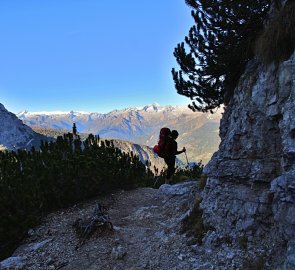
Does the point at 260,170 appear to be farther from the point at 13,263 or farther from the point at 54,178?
the point at 54,178

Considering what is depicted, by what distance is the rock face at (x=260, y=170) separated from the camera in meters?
5.84

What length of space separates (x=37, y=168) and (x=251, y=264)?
753 centimetres

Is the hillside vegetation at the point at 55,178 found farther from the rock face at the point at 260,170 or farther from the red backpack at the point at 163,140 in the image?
the rock face at the point at 260,170

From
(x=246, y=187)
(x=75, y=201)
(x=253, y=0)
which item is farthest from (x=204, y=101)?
(x=246, y=187)

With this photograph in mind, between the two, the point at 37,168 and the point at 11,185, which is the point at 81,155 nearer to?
the point at 37,168

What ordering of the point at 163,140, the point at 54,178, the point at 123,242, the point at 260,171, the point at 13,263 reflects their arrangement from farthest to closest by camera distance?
the point at 163,140 < the point at 54,178 < the point at 123,242 < the point at 13,263 < the point at 260,171

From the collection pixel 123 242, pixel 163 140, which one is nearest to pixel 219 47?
pixel 163 140

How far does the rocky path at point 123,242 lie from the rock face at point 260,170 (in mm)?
993

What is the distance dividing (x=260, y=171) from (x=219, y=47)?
5.30m

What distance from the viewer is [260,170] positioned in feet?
23.1

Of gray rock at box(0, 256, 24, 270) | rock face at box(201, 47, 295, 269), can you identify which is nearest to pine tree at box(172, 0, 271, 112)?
rock face at box(201, 47, 295, 269)

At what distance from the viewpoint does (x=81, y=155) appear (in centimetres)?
1178

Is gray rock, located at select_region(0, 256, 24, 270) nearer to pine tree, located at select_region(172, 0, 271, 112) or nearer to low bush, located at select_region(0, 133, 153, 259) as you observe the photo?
low bush, located at select_region(0, 133, 153, 259)

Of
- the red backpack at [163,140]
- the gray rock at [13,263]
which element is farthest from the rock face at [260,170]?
the gray rock at [13,263]
